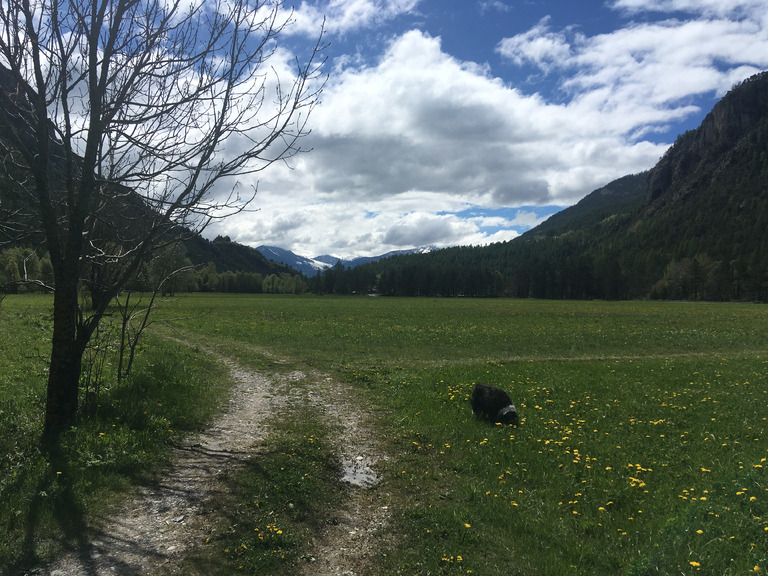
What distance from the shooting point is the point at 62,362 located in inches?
307

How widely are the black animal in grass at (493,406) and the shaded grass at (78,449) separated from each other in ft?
23.4

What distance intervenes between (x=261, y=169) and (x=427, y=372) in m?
12.2

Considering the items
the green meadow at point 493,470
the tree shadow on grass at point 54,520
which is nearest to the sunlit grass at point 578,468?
the green meadow at point 493,470

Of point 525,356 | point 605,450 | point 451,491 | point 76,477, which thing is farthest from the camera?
point 525,356

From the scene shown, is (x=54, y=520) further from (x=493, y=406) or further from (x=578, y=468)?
(x=493, y=406)

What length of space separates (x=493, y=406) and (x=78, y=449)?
906 cm

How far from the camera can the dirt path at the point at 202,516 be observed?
4.95m

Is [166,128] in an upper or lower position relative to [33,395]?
upper

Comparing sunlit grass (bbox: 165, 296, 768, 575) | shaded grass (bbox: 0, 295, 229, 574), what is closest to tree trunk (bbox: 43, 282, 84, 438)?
shaded grass (bbox: 0, 295, 229, 574)

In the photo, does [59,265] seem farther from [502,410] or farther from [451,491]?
[502,410]

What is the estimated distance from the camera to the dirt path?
195 inches

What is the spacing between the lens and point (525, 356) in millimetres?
22938

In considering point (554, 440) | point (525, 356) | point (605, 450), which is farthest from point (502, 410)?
point (525, 356)

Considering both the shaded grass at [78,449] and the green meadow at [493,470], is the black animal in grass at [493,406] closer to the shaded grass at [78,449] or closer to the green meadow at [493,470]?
the green meadow at [493,470]
